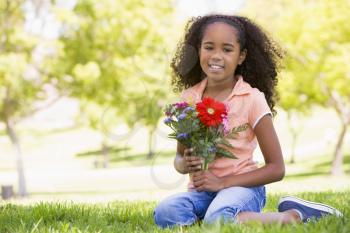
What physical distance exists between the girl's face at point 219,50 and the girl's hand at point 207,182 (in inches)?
24.7

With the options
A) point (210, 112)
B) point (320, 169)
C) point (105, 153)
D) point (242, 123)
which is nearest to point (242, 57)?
point (242, 123)

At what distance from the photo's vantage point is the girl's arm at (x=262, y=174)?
12.0ft

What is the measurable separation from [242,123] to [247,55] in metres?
0.59

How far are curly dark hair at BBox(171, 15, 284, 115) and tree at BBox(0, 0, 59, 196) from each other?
555 inches

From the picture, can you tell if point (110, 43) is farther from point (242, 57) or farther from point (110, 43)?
point (242, 57)

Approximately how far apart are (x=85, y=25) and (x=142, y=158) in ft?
57.3

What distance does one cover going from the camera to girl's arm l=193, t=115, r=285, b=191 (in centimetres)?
366

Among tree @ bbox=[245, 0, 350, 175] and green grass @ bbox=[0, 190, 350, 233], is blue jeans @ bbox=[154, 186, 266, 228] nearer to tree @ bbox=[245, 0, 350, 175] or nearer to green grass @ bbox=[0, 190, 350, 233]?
green grass @ bbox=[0, 190, 350, 233]

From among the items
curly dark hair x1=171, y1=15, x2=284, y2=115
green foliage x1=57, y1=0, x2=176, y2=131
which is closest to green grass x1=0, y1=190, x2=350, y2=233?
curly dark hair x1=171, y1=15, x2=284, y2=115

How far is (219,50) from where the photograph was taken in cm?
383

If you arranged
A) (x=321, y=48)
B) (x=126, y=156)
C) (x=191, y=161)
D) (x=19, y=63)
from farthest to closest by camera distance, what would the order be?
(x=126, y=156) < (x=321, y=48) < (x=19, y=63) < (x=191, y=161)

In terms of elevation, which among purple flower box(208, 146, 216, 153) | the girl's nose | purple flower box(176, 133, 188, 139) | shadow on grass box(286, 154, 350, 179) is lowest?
shadow on grass box(286, 154, 350, 179)

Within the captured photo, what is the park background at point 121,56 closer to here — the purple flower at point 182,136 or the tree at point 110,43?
the tree at point 110,43

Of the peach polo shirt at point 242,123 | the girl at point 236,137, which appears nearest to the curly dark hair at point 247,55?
the girl at point 236,137
